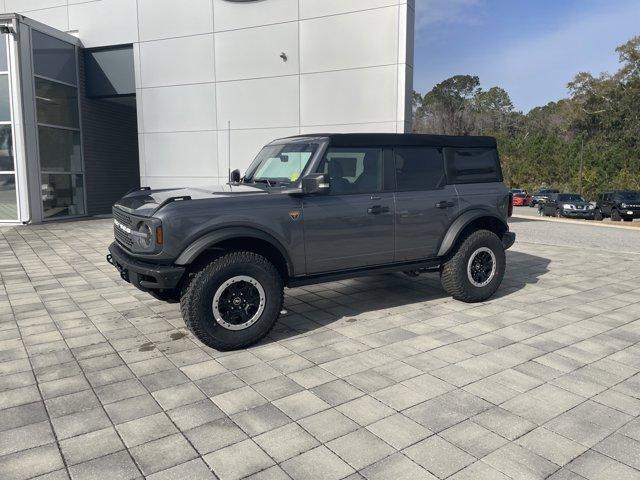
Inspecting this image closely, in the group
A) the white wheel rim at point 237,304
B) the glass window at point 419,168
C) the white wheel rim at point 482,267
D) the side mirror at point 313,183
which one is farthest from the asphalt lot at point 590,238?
the white wheel rim at point 237,304

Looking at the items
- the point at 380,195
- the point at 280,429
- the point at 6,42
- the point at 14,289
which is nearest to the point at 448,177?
the point at 380,195

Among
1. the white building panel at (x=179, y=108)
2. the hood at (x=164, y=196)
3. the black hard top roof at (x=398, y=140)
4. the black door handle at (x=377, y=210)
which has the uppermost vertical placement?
the white building panel at (x=179, y=108)

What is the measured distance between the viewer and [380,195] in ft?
17.8

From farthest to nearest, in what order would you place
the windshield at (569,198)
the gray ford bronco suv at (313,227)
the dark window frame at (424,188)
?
the windshield at (569,198)
the dark window frame at (424,188)
the gray ford bronco suv at (313,227)

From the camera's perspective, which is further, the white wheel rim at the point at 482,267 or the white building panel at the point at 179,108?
the white building panel at the point at 179,108

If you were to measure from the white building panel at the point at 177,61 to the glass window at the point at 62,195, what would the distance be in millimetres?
4230

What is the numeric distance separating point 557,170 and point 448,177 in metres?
46.6

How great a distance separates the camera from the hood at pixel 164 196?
447 cm

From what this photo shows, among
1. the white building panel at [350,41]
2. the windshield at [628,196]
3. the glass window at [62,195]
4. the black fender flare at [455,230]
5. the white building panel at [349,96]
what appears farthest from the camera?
the windshield at [628,196]

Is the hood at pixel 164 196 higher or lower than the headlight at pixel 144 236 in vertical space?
higher

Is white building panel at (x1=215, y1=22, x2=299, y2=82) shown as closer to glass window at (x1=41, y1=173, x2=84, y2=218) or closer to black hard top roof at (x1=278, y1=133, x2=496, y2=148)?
glass window at (x1=41, y1=173, x2=84, y2=218)

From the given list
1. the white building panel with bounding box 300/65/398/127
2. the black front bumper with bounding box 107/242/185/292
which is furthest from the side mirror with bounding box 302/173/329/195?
the white building panel with bounding box 300/65/398/127

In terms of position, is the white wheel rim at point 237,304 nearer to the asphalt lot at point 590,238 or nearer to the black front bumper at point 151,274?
the black front bumper at point 151,274

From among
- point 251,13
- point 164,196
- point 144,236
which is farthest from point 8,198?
point 144,236
